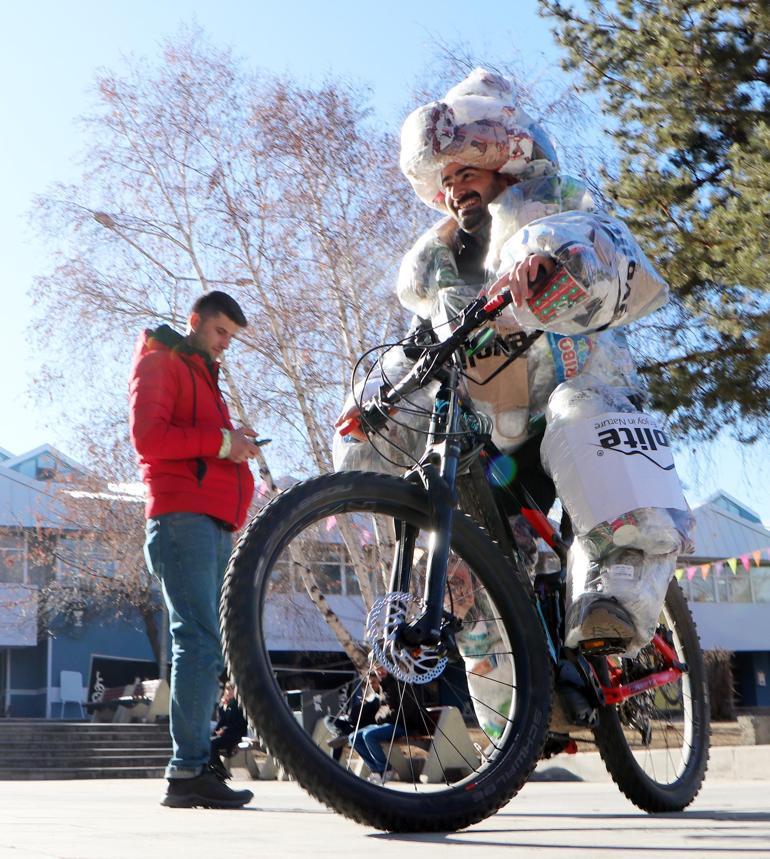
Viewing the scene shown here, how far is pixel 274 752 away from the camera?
7.23 ft

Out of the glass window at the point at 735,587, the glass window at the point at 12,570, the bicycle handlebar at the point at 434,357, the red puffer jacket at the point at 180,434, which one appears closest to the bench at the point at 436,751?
the bicycle handlebar at the point at 434,357

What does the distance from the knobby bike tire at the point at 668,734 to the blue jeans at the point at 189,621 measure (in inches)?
54.9

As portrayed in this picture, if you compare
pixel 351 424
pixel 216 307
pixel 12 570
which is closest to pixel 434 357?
pixel 351 424

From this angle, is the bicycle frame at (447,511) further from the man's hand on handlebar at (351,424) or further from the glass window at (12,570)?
the glass window at (12,570)

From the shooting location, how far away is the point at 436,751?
257 centimetres

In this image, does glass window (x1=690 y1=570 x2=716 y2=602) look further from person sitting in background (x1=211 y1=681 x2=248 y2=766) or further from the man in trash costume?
the man in trash costume

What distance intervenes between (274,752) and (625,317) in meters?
1.22

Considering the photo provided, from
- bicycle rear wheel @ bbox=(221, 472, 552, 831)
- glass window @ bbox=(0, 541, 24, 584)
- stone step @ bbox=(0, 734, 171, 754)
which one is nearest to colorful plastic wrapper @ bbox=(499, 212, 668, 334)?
bicycle rear wheel @ bbox=(221, 472, 552, 831)

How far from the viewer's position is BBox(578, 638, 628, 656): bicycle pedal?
2740 mm

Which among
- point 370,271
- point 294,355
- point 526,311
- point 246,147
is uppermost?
point 246,147

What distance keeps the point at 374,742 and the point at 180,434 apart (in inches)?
71.3

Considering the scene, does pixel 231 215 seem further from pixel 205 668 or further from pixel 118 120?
pixel 205 668

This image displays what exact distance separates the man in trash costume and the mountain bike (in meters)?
0.07

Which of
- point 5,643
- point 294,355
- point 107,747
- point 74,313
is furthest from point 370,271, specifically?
point 5,643
